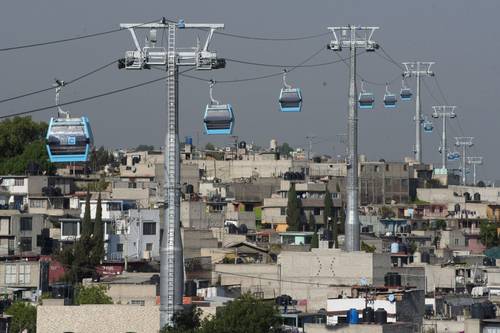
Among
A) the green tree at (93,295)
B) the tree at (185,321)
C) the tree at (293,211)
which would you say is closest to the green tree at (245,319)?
the tree at (185,321)

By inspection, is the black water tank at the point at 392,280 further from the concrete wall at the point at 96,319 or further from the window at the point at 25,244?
the window at the point at 25,244

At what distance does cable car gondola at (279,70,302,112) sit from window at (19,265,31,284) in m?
13.3

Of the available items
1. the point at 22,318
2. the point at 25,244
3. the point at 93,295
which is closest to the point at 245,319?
the point at 22,318

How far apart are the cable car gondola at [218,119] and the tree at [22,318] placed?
14125 millimetres

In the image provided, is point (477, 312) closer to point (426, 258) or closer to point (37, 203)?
point (426, 258)

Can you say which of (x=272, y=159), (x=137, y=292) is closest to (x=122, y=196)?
(x=272, y=159)

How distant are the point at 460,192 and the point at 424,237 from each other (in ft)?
120

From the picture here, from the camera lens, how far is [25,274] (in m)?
82.5

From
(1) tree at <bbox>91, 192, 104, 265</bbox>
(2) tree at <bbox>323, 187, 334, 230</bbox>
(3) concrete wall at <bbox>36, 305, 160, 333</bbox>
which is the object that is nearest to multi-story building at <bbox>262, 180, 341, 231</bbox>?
(2) tree at <bbox>323, 187, 334, 230</bbox>

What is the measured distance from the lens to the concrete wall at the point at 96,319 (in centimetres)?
5888

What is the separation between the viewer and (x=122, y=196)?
121 m

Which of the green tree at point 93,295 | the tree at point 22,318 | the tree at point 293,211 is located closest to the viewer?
the tree at point 22,318

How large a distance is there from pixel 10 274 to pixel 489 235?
178ft

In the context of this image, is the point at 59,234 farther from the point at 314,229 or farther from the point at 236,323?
the point at 236,323
